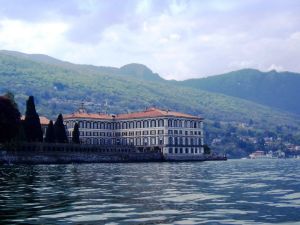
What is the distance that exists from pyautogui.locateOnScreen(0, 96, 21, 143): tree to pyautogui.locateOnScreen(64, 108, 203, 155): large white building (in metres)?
67.0

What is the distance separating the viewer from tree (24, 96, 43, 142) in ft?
376

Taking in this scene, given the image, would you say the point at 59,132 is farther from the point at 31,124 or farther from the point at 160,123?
the point at 160,123

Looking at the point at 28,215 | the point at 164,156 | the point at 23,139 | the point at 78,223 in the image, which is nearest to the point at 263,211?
the point at 78,223

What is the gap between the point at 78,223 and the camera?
1970 centimetres

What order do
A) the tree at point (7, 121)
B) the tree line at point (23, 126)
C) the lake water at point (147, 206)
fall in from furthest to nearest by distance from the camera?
the tree line at point (23, 126)
the tree at point (7, 121)
the lake water at point (147, 206)

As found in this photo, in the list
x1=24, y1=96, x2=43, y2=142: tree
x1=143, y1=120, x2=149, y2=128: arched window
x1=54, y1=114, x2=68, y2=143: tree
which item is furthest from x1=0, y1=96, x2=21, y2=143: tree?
x1=143, y1=120, x2=149, y2=128: arched window

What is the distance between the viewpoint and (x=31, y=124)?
116500 mm

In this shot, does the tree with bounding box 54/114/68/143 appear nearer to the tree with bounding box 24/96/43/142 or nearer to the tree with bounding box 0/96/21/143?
the tree with bounding box 24/96/43/142

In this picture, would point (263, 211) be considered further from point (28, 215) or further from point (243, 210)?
point (28, 215)

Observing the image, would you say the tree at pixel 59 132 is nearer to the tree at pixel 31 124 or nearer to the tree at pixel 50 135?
the tree at pixel 50 135

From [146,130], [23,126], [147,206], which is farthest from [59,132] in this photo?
[147,206]

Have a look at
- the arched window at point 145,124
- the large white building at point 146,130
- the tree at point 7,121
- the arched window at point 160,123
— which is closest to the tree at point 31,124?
the tree at point 7,121

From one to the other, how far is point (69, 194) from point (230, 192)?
9698 millimetres

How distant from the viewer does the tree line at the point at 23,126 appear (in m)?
99.8
